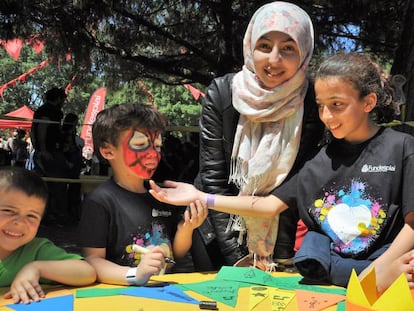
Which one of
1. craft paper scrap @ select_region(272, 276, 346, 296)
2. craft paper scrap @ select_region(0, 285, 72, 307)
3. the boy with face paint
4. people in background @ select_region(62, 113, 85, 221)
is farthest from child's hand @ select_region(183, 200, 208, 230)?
people in background @ select_region(62, 113, 85, 221)

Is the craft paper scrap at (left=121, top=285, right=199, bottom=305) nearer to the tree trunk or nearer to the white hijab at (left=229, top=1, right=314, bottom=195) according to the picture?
the white hijab at (left=229, top=1, right=314, bottom=195)

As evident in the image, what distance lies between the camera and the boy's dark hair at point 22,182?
4.78ft

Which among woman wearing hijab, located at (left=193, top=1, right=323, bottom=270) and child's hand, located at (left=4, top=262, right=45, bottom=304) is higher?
woman wearing hijab, located at (left=193, top=1, right=323, bottom=270)

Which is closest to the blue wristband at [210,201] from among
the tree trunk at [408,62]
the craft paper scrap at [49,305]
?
the craft paper scrap at [49,305]

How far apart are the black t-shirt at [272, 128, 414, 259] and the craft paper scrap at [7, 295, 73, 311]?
816 millimetres

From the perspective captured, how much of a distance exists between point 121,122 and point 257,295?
0.77 m

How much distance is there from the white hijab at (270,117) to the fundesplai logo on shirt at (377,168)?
0.95 feet

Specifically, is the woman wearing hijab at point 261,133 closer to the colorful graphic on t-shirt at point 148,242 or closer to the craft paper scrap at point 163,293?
the colorful graphic on t-shirt at point 148,242

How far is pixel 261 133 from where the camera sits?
187 centimetres

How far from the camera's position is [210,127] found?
195 cm

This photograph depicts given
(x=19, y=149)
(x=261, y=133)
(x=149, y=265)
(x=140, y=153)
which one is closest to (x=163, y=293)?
(x=149, y=265)

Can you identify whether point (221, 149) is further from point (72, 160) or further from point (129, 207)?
point (72, 160)

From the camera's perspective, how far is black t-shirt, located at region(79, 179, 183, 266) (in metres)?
1.62

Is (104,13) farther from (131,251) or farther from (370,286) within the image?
(370,286)
